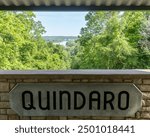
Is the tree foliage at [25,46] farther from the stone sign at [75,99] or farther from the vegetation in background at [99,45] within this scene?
the stone sign at [75,99]

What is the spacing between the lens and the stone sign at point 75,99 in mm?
4016

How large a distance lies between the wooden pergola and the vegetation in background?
1110 inches

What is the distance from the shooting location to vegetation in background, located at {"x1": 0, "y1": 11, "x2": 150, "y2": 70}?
3331cm

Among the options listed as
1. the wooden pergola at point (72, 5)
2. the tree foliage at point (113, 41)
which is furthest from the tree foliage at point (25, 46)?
the wooden pergola at point (72, 5)

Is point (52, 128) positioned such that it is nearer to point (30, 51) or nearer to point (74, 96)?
point (74, 96)

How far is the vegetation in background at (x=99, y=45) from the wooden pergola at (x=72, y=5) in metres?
28.2

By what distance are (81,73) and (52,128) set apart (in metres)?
0.89

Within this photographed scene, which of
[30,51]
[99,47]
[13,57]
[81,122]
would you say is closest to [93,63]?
[99,47]

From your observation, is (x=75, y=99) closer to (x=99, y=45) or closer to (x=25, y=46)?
(x=25, y=46)

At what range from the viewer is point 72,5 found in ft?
12.2

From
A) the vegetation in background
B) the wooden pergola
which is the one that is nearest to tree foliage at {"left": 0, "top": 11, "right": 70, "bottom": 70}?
the vegetation in background

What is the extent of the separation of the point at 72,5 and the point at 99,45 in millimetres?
31629

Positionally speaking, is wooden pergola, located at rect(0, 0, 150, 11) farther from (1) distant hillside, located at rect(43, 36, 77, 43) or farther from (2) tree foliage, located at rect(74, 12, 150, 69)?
(1) distant hillside, located at rect(43, 36, 77, 43)

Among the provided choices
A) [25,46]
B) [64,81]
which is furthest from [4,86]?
[25,46]
